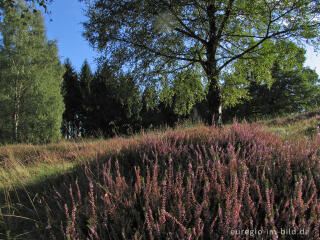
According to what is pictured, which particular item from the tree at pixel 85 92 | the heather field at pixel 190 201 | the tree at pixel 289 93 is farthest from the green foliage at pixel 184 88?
the tree at pixel 85 92

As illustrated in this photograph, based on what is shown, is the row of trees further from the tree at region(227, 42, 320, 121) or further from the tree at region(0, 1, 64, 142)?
the tree at region(0, 1, 64, 142)

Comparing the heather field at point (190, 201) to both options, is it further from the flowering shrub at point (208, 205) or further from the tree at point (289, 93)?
the tree at point (289, 93)

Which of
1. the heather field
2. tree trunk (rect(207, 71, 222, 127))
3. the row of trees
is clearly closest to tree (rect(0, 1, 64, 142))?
the row of trees

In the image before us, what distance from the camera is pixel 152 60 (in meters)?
9.04

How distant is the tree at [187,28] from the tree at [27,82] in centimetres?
1452

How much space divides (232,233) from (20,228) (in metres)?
2.58

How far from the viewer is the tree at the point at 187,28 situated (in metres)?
7.86

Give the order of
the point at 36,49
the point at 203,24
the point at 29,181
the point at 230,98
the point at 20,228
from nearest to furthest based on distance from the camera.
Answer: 1. the point at 20,228
2. the point at 29,181
3. the point at 203,24
4. the point at 230,98
5. the point at 36,49

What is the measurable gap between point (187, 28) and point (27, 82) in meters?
18.8

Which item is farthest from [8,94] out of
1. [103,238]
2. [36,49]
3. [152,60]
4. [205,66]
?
[103,238]

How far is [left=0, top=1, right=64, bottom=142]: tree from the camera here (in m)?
20.0

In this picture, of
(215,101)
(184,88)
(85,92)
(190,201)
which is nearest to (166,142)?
(190,201)

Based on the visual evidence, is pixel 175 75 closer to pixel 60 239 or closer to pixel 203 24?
pixel 203 24

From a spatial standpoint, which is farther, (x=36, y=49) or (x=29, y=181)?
(x=36, y=49)
